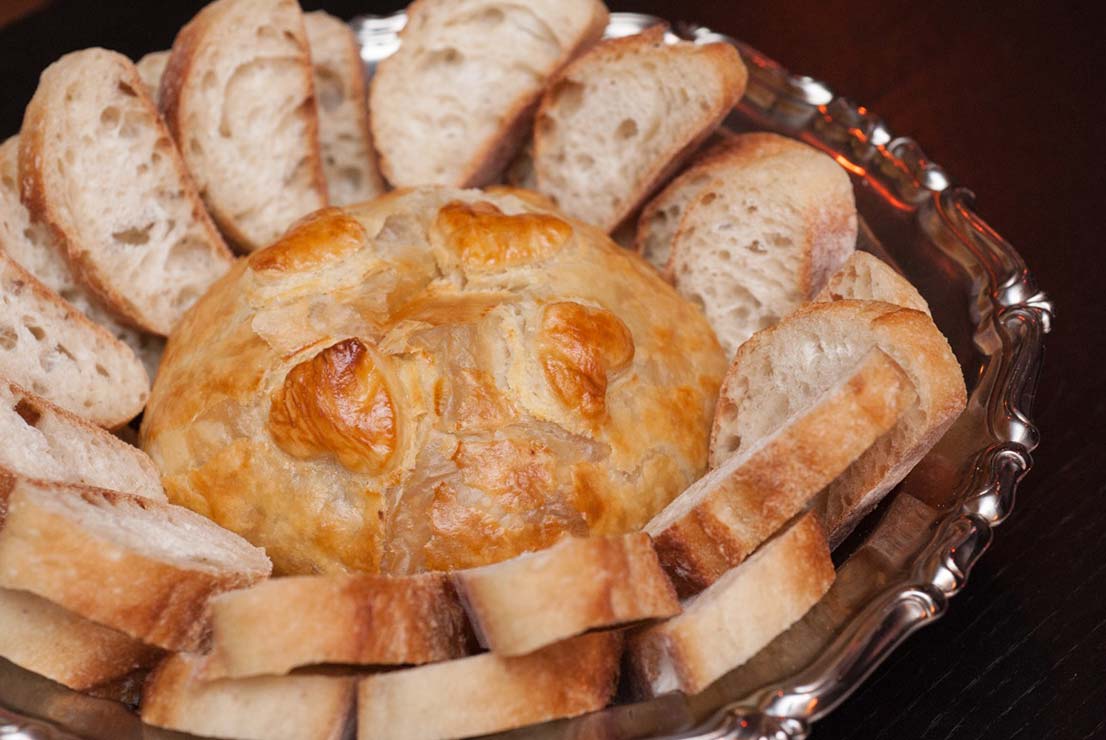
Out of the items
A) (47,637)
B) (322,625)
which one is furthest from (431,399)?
(47,637)

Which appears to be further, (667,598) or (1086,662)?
(1086,662)

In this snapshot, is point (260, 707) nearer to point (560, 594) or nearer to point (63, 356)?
point (560, 594)

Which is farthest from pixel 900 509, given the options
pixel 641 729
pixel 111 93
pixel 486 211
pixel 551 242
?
pixel 111 93

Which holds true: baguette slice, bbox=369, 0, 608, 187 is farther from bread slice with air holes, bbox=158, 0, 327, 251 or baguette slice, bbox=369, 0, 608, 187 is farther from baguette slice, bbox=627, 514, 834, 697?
baguette slice, bbox=627, 514, 834, 697

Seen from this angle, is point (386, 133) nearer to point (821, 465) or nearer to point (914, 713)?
point (821, 465)

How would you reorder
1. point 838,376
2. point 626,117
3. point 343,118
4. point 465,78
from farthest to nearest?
point 343,118 → point 465,78 → point 626,117 → point 838,376
